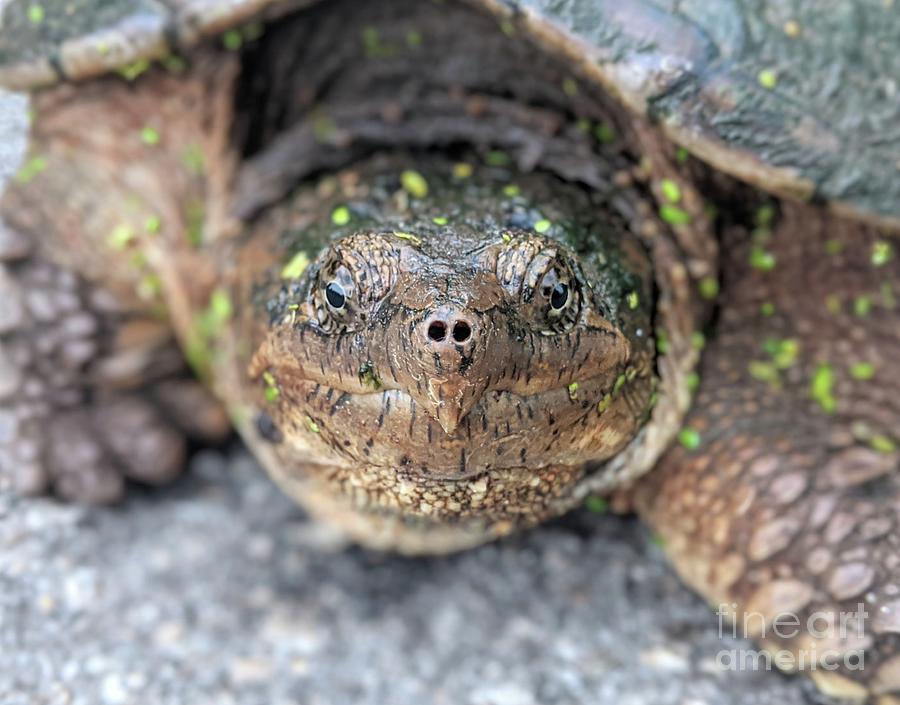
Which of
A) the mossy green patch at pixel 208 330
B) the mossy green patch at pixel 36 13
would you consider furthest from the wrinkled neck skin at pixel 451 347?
the mossy green patch at pixel 36 13

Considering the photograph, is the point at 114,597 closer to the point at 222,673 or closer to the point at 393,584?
the point at 222,673

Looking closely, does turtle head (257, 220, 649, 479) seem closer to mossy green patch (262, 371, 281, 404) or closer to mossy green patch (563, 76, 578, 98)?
mossy green patch (262, 371, 281, 404)

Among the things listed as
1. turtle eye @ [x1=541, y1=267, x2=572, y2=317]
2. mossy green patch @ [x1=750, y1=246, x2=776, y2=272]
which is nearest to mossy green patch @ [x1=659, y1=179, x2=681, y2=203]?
mossy green patch @ [x1=750, y1=246, x2=776, y2=272]

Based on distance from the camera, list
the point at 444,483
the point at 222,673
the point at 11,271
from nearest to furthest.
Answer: the point at 444,483 < the point at 222,673 < the point at 11,271

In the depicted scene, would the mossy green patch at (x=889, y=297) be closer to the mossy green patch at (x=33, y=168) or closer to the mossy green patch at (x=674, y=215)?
the mossy green patch at (x=674, y=215)

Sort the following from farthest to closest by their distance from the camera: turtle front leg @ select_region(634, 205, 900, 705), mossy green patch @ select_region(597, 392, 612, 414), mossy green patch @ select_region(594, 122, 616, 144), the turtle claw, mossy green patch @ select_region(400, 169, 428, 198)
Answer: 1. the turtle claw
2. mossy green patch @ select_region(594, 122, 616, 144)
3. mossy green patch @ select_region(400, 169, 428, 198)
4. turtle front leg @ select_region(634, 205, 900, 705)
5. mossy green patch @ select_region(597, 392, 612, 414)

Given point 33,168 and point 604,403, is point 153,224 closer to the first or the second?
point 33,168

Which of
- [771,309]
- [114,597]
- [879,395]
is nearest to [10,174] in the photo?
[114,597]

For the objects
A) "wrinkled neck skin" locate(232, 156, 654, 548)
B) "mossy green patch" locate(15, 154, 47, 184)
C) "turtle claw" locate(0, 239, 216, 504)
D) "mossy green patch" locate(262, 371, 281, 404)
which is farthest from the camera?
"mossy green patch" locate(15, 154, 47, 184)
